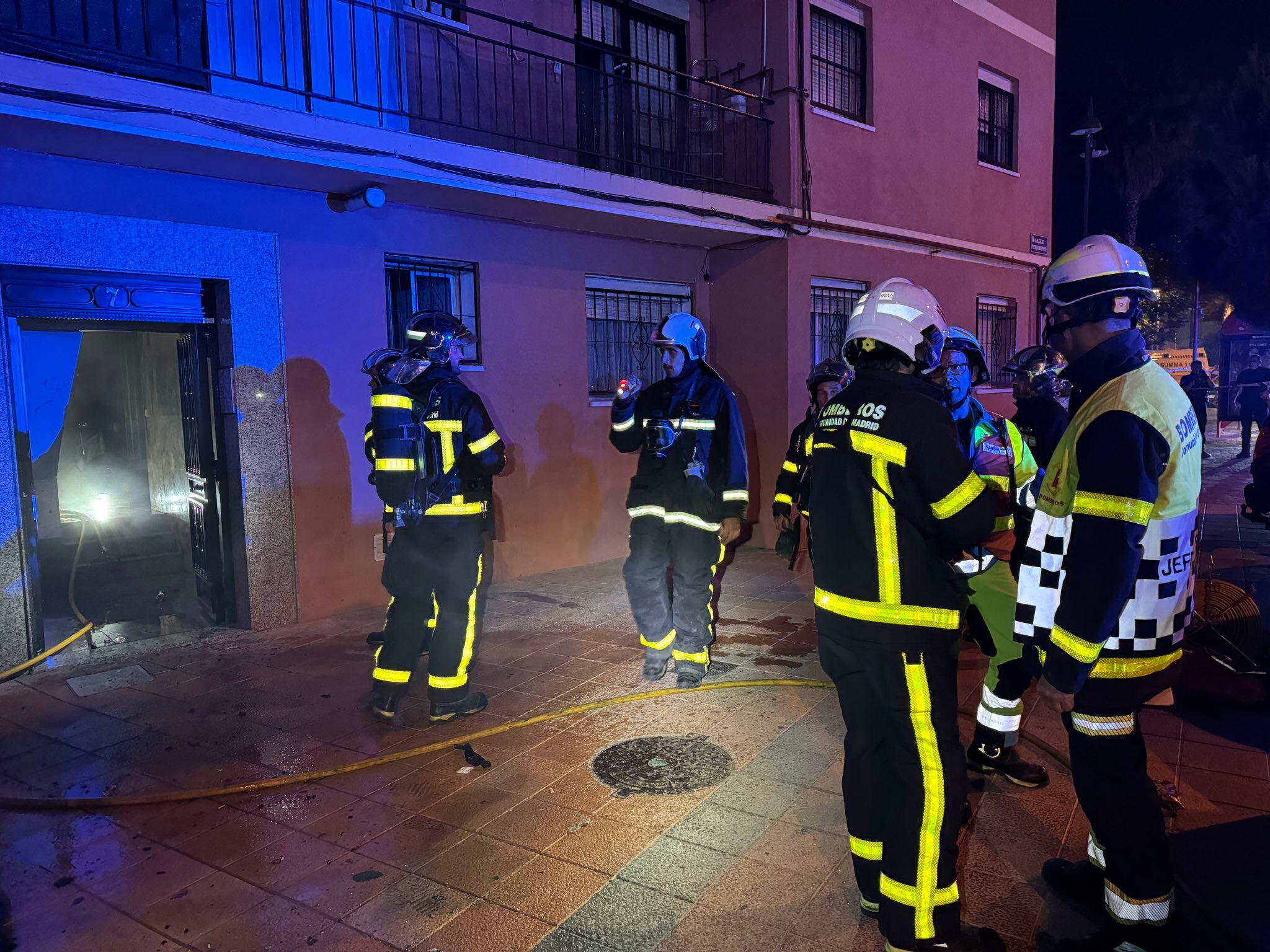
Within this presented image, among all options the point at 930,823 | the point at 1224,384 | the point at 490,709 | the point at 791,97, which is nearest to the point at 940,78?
the point at 791,97

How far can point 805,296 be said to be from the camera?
10031 millimetres

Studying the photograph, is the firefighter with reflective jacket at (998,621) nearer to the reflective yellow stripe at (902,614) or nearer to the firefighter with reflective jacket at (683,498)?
the reflective yellow stripe at (902,614)

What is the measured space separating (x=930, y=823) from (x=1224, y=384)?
85.1 ft

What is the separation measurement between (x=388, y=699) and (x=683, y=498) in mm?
2139

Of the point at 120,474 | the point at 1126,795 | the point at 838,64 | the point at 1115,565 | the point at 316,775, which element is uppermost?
the point at 838,64

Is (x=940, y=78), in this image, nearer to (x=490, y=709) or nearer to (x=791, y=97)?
(x=791, y=97)

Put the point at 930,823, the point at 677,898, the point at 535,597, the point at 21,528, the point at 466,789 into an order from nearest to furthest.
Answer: the point at 930,823, the point at 677,898, the point at 466,789, the point at 21,528, the point at 535,597

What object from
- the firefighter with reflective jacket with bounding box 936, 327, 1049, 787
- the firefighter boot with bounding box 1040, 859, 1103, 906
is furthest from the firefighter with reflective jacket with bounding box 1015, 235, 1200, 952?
the firefighter with reflective jacket with bounding box 936, 327, 1049, 787

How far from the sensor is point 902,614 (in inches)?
98.8

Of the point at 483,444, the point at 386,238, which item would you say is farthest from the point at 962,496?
the point at 386,238

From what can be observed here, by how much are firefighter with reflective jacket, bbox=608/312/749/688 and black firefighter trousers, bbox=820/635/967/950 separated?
2610 mm

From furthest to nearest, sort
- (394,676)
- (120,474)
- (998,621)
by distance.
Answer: (120,474) → (394,676) → (998,621)

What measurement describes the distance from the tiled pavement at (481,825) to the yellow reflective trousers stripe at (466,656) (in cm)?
25

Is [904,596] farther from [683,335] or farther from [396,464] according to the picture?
[683,335]
